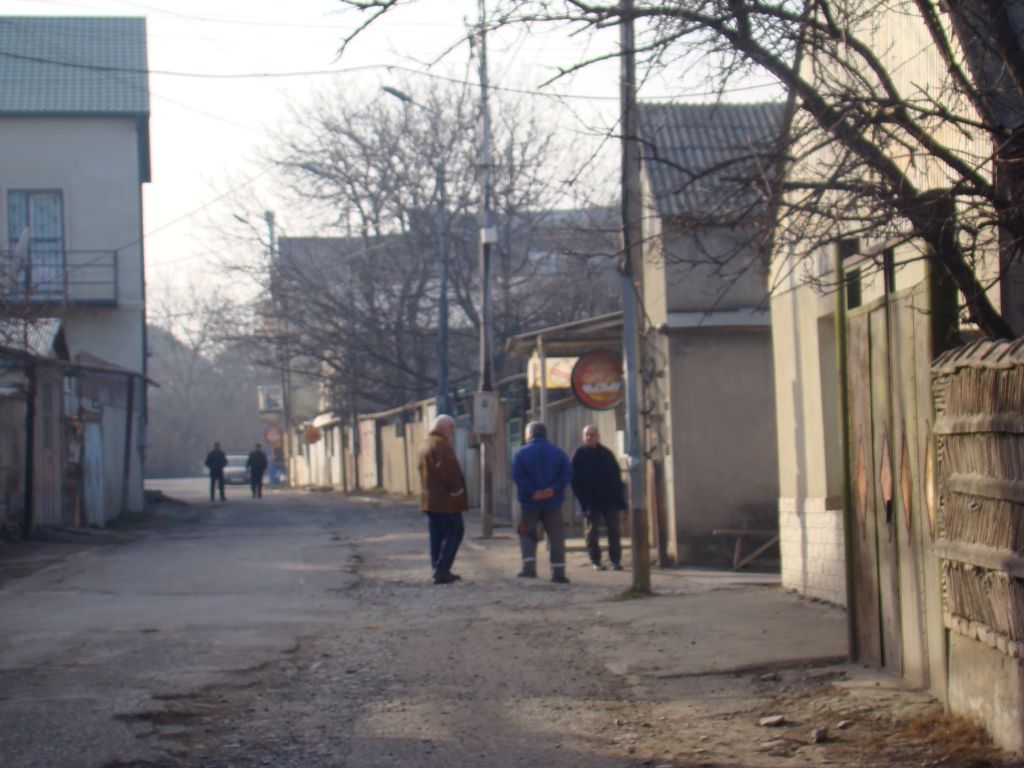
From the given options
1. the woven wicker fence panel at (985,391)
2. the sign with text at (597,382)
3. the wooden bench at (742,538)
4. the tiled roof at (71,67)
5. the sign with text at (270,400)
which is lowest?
the wooden bench at (742,538)

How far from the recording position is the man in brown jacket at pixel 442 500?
45.9ft

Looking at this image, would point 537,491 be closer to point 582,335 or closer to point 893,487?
point 582,335

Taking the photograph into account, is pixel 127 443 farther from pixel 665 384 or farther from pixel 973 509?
pixel 973 509

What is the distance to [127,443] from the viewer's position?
29.1m

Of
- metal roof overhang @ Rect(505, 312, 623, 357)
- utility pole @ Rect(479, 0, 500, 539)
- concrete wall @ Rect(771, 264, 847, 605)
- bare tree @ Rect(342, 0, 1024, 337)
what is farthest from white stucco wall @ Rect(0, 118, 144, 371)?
bare tree @ Rect(342, 0, 1024, 337)

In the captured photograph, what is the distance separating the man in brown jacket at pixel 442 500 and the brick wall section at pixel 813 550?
3371 millimetres

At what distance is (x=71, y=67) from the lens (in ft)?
99.2

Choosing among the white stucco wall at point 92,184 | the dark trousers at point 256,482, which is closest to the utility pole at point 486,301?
the white stucco wall at point 92,184

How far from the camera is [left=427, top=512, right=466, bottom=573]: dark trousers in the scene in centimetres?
1398

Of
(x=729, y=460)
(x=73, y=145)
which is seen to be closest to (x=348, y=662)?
(x=729, y=460)

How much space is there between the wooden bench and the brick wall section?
2.10 metres

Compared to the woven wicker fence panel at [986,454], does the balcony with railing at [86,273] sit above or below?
above

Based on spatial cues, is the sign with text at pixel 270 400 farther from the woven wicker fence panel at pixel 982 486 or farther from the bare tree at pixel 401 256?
the woven wicker fence panel at pixel 982 486

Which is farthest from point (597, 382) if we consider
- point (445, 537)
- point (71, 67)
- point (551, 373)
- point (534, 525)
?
point (71, 67)
